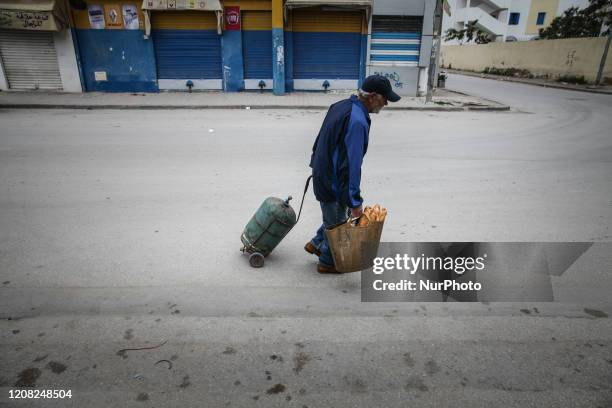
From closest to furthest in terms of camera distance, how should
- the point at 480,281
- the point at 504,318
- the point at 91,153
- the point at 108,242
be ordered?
the point at 504,318 < the point at 480,281 < the point at 108,242 < the point at 91,153

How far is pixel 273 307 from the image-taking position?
10.2 feet

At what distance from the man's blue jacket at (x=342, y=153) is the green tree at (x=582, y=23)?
33.0 m

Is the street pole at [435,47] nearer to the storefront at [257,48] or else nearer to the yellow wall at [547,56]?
the storefront at [257,48]

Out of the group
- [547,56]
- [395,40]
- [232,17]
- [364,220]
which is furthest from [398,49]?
[547,56]

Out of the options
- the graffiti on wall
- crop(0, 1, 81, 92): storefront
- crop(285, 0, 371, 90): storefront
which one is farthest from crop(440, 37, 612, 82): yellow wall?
crop(0, 1, 81, 92): storefront

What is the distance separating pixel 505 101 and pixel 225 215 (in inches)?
615

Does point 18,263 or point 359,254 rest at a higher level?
point 359,254

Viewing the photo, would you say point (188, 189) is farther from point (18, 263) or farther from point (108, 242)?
point (18, 263)

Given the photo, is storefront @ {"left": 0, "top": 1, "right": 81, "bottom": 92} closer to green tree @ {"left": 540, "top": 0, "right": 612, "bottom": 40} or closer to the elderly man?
the elderly man

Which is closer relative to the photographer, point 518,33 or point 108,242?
point 108,242

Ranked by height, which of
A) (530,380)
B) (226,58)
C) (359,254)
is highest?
(226,58)

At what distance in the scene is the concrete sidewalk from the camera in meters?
13.5

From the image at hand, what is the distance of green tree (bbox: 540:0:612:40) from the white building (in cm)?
802

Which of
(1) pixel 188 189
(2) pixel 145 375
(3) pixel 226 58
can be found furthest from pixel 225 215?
(3) pixel 226 58
